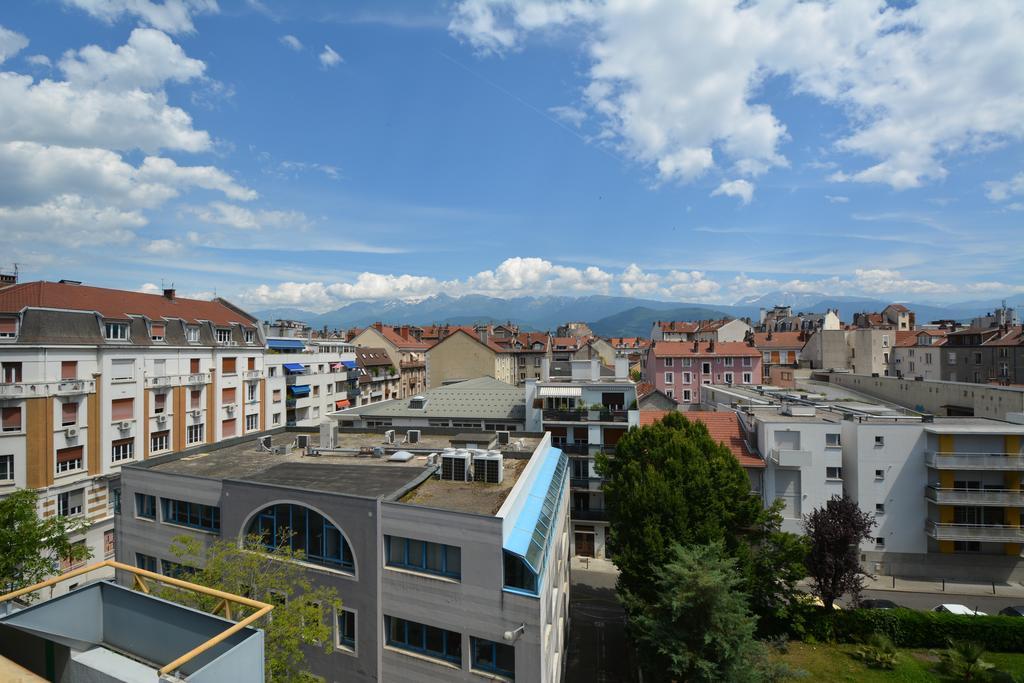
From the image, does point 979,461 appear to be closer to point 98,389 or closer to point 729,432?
point 729,432

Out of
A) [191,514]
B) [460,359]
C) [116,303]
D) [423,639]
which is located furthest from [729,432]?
[460,359]

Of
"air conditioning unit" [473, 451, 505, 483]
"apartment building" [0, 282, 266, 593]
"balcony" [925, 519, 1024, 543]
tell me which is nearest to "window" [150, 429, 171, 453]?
"apartment building" [0, 282, 266, 593]

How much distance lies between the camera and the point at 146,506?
24.8 metres

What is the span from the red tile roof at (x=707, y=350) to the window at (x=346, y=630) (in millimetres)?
63003

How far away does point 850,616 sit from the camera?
94.8 feet

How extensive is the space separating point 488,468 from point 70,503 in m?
33.5

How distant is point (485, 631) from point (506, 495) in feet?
17.5

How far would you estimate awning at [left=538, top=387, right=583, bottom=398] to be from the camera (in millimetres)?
41000

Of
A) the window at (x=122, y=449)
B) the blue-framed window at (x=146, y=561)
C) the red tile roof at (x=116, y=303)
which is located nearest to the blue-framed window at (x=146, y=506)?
the blue-framed window at (x=146, y=561)

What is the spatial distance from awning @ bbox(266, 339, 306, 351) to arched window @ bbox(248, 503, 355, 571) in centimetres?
4309

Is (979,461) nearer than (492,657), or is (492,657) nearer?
(492,657)

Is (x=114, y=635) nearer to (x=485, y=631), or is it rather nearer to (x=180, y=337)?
(x=485, y=631)

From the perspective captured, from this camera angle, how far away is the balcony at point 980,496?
111 feet

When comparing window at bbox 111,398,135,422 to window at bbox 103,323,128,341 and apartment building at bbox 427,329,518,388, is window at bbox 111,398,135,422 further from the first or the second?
apartment building at bbox 427,329,518,388
